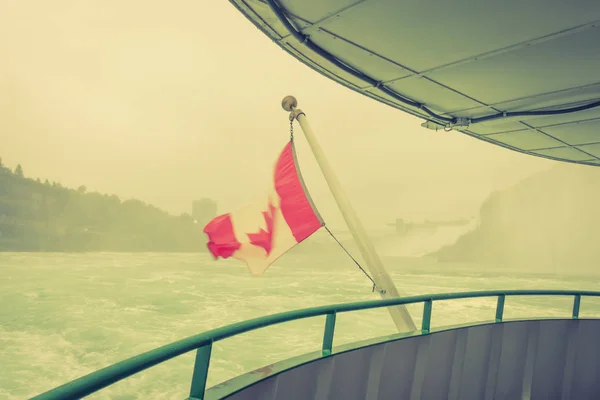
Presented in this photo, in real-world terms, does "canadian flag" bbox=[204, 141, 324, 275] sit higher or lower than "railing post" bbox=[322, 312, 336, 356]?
higher

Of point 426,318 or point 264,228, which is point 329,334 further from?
point 264,228

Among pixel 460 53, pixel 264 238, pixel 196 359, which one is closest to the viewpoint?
pixel 196 359

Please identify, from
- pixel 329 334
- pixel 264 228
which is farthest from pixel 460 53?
pixel 264 228

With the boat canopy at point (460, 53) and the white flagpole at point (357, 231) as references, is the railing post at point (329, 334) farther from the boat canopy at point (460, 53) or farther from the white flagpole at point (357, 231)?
the white flagpole at point (357, 231)

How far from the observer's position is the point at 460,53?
3297mm

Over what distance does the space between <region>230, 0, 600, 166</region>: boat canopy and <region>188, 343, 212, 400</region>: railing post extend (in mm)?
2220

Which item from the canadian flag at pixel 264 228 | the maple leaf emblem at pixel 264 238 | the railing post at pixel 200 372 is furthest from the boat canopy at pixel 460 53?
the maple leaf emblem at pixel 264 238

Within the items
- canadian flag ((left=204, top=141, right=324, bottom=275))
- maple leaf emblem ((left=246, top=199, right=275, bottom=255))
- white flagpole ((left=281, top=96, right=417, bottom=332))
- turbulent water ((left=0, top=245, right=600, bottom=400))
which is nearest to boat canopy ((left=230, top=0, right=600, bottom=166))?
canadian flag ((left=204, top=141, right=324, bottom=275))

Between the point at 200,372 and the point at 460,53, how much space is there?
3044 millimetres

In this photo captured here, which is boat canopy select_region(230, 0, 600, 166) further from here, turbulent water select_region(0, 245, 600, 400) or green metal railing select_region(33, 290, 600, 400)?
turbulent water select_region(0, 245, 600, 400)

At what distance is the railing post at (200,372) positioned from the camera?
5.16 feet

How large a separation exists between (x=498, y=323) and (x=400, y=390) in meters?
1.30

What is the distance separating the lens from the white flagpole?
18.5 ft

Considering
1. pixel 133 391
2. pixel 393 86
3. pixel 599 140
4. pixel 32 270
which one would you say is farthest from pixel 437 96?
pixel 32 270
